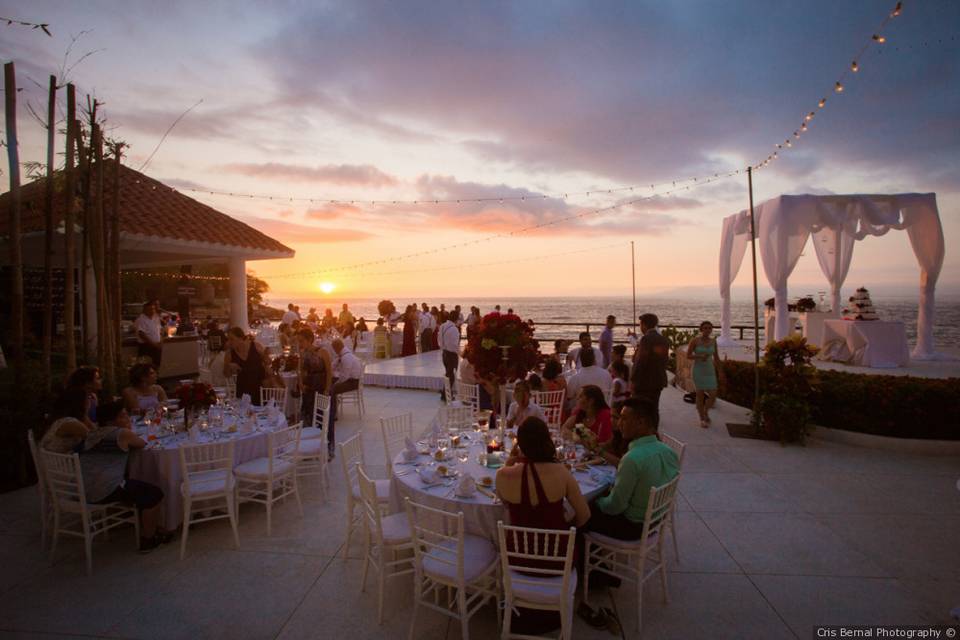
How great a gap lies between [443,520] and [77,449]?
3.03 m

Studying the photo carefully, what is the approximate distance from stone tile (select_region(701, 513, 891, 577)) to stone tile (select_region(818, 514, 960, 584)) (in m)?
0.10

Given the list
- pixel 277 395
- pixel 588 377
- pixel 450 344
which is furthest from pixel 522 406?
pixel 450 344

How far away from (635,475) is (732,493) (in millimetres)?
2563

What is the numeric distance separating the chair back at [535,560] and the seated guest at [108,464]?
298 centimetres

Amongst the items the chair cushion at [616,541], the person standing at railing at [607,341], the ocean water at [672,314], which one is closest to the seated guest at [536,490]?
the chair cushion at [616,541]

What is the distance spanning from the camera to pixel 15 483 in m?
5.17

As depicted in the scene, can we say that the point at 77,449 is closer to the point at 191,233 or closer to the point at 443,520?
the point at 443,520

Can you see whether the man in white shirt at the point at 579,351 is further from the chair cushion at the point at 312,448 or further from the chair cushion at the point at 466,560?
the chair cushion at the point at 466,560

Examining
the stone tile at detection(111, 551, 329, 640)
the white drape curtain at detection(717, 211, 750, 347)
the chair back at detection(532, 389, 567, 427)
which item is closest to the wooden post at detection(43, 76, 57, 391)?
the stone tile at detection(111, 551, 329, 640)

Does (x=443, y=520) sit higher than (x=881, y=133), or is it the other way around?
(x=881, y=133)

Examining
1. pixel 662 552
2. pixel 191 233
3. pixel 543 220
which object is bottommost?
pixel 662 552

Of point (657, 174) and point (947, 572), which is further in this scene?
point (657, 174)

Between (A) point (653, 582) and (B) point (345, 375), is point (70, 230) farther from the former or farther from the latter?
(A) point (653, 582)

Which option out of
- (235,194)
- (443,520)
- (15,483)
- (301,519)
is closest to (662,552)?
(443,520)
